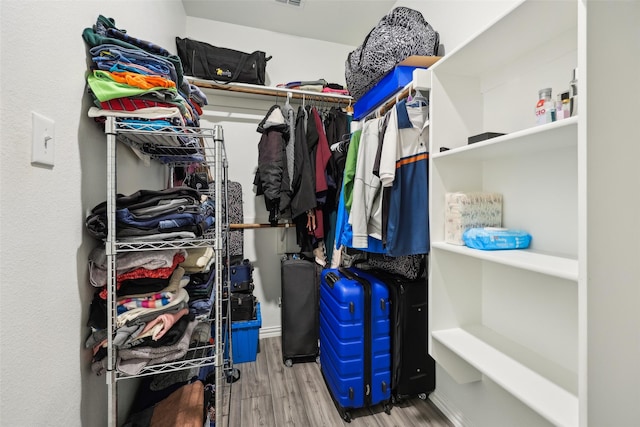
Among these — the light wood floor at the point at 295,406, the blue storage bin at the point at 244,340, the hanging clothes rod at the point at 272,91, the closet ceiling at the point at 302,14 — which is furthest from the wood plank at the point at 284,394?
the closet ceiling at the point at 302,14

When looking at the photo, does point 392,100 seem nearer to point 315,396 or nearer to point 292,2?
point 292,2

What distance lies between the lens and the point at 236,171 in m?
2.44

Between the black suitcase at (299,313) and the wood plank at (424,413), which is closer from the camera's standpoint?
the wood plank at (424,413)

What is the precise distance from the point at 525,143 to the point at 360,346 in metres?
1.26

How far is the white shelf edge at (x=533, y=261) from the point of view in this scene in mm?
730

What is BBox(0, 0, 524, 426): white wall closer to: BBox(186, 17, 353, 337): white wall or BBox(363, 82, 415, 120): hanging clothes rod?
BBox(363, 82, 415, 120): hanging clothes rod

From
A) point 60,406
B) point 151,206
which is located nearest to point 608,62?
point 151,206

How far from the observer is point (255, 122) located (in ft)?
8.14

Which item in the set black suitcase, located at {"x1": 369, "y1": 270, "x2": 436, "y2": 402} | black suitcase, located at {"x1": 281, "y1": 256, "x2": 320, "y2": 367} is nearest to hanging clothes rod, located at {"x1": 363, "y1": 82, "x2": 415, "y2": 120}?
black suitcase, located at {"x1": 369, "y1": 270, "x2": 436, "y2": 402}

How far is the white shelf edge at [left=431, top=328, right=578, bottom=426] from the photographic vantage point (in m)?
0.77

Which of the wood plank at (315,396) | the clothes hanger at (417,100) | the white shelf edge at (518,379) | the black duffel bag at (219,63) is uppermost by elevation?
the black duffel bag at (219,63)

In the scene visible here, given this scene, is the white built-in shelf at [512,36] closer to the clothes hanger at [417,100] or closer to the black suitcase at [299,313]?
the clothes hanger at [417,100]

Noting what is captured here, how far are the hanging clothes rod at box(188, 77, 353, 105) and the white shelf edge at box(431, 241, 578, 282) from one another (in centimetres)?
175

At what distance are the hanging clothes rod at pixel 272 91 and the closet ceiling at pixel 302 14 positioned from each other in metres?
0.65
